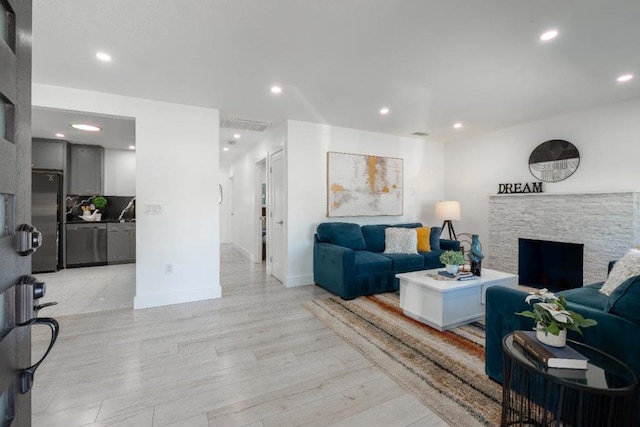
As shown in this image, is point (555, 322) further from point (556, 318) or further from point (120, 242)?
point (120, 242)

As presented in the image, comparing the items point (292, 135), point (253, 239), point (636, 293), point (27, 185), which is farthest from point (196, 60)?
point (253, 239)

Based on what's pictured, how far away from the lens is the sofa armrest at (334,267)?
12.1 feet

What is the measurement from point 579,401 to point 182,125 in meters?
4.18

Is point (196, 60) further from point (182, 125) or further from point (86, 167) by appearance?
point (86, 167)

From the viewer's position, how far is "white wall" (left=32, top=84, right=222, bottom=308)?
348 cm

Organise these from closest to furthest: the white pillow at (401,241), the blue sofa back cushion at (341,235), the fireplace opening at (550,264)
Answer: the fireplace opening at (550,264), the blue sofa back cushion at (341,235), the white pillow at (401,241)

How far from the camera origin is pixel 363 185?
4969mm

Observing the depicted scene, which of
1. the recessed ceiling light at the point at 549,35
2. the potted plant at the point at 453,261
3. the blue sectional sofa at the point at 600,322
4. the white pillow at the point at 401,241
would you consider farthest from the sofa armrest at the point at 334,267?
the recessed ceiling light at the point at 549,35

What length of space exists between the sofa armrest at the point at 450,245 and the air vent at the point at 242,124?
341 cm

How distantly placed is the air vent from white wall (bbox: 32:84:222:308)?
0.48m

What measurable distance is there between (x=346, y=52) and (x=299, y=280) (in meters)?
3.11

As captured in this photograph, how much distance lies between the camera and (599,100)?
355cm

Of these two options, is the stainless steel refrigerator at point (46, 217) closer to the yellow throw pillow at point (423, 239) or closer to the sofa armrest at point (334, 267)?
the sofa armrest at point (334, 267)

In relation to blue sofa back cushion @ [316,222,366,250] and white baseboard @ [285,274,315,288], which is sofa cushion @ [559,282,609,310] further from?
white baseboard @ [285,274,315,288]
